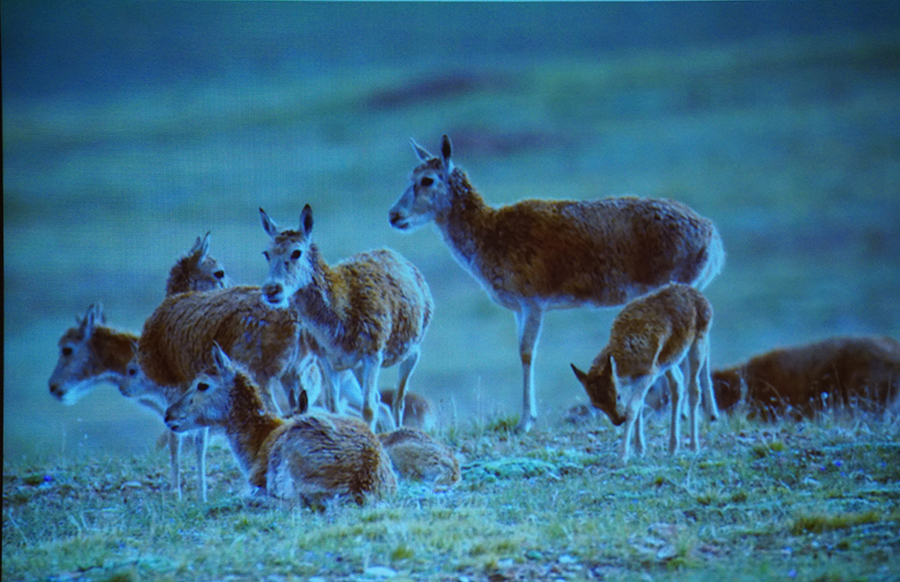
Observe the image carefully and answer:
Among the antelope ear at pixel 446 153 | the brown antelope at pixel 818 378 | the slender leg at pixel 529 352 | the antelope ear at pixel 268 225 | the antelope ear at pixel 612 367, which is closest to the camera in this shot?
the antelope ear at pixel 612 367

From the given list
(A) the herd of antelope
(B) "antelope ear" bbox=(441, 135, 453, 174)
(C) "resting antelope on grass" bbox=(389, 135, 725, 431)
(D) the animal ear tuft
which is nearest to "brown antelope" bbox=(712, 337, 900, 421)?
(A) the herd of antelope

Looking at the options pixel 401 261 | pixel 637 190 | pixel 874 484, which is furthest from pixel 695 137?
pixel 874 484

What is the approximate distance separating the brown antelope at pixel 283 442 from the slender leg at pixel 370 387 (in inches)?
26.6

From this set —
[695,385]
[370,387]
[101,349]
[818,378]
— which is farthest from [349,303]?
[818,378]

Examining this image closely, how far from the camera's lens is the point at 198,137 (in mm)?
8672

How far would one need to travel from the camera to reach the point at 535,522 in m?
6.11

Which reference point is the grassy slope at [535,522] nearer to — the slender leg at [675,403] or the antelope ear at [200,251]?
the slender leg at [675,403]

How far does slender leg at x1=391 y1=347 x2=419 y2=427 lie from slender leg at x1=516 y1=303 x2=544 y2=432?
88cm

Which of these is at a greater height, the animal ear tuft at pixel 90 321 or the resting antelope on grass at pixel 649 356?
the animal ear tuft at pixel 90 321

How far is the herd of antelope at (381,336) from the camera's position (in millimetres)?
6805

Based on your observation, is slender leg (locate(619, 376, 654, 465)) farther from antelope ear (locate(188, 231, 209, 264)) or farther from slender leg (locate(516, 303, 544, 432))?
antelope ear (locate(188, 231, 209, 264))

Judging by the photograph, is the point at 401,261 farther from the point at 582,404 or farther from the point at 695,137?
the point at 695,137

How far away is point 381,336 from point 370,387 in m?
0.36

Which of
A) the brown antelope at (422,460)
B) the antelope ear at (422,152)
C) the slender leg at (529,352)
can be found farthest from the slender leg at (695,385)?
the antelope ear at (422,152)
